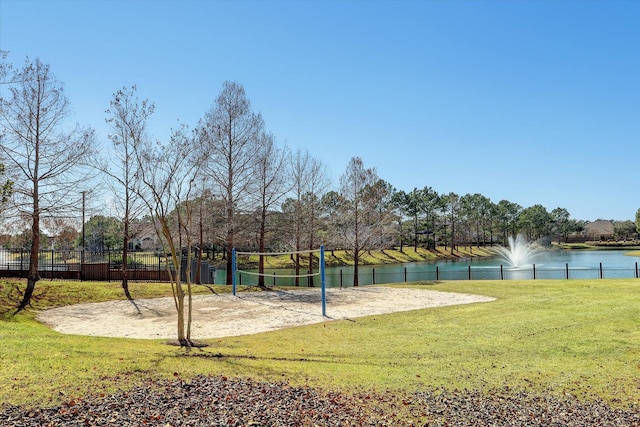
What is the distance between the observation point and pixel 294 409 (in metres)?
4.95

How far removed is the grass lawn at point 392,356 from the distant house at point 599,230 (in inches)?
4671

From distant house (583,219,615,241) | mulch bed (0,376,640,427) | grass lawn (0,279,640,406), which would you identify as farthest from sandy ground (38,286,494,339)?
distant house (583,219,615,241)

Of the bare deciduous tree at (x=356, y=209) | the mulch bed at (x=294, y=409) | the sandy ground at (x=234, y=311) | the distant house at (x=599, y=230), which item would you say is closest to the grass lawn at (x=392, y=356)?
the mulch bed at (x=294, y=409)

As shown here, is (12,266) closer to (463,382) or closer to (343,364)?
(343,364)

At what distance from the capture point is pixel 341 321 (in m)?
12.0

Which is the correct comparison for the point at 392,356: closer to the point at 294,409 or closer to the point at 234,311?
the point at 294,409

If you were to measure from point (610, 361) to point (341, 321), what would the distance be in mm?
6307

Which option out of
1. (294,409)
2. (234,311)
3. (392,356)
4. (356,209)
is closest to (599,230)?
(356,209)

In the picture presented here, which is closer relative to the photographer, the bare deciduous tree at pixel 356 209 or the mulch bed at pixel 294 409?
the mulch bed at pixel 294 409

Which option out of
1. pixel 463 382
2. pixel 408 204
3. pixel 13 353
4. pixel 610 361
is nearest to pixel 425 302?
pixel 610 361

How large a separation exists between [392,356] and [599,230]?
13407 centimetres

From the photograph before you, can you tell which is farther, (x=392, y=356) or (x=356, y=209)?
(x=356, y=209)

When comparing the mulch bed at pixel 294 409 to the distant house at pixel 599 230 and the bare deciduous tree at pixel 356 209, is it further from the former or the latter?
the distant house at pixel 599 230

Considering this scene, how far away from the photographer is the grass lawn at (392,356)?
19.2 feet
